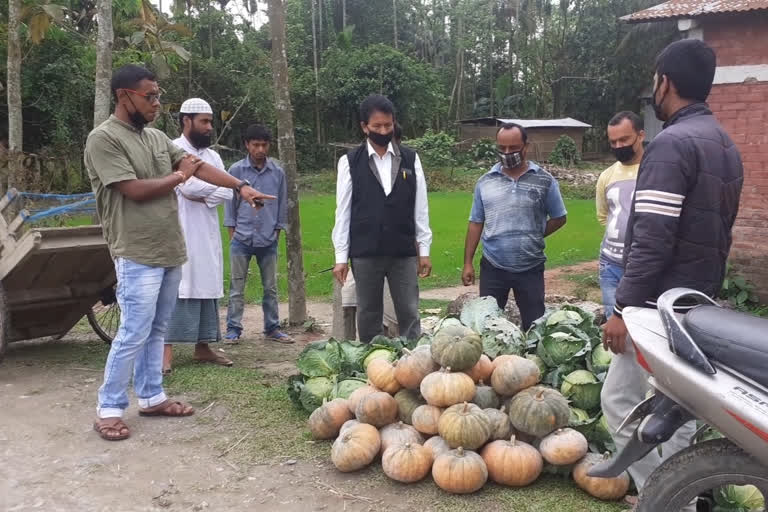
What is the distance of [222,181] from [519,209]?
2043 millimetres

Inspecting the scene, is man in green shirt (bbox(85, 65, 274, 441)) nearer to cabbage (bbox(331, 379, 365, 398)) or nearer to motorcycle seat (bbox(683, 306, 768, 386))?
cabbage (bbox(331, 379, 365, 398))

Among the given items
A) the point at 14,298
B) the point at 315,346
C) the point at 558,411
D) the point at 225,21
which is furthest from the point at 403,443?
the point at 225,21

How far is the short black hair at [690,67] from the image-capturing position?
9.43 feet

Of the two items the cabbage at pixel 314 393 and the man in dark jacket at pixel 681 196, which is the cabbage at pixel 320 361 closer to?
the cabbage at pixel 314 393

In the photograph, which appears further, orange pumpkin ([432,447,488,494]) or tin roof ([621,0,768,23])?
tin roof ([621,0,768,23])

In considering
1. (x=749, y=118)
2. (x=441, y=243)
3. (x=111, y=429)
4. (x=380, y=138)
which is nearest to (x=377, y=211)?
(x=380, y=138)

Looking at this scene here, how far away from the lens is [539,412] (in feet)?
11.8

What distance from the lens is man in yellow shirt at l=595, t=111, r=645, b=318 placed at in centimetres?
462

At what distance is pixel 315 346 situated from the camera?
4.85 m

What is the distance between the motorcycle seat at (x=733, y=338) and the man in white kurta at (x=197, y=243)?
3.76 meters

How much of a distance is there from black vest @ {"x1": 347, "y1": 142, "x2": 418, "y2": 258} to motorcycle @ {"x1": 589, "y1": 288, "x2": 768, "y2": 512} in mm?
2233

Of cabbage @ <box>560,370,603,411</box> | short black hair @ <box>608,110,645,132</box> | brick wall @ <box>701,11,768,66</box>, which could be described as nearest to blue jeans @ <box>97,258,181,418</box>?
cabbage @ <box>560,370,603,411</box>

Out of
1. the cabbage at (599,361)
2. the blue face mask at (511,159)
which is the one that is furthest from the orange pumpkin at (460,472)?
the blue face mask at (511,159)

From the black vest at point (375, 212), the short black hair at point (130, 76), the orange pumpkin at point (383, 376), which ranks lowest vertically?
the orange pumpkin at point (383, 376)
